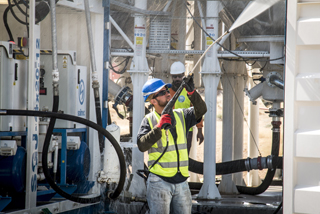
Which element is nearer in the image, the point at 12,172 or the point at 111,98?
the point at 12,172

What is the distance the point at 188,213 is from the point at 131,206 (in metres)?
2.39

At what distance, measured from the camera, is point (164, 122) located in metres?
3.24

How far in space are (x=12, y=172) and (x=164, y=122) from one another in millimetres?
1395

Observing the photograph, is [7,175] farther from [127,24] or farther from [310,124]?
[127,24]

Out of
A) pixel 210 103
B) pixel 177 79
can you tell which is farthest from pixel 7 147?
pixel 210 103

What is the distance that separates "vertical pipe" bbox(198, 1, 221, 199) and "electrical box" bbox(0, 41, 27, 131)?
2886mm

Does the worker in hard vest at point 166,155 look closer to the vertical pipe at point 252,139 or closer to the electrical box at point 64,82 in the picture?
the electrical box at point 64,82

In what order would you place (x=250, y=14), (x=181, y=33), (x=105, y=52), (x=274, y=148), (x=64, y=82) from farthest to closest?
(x=181, y=33) < (x=274, y=148) < (x=105, y=52) < (x=64, y=82) < (x=250, y=14)

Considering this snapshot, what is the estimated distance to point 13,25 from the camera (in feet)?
15.3

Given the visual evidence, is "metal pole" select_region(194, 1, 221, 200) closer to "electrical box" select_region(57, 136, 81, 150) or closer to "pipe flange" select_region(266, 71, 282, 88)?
"pipe flange" select_region(266, 71, 282, 88)

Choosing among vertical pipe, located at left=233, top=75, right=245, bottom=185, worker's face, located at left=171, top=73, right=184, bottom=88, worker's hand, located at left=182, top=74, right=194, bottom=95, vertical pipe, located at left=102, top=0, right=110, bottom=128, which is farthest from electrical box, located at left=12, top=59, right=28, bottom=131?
vertical pipe, located at left=233, top=75, right=245, bottom=185

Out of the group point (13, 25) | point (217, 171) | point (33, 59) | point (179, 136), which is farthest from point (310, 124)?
point (217, 171)

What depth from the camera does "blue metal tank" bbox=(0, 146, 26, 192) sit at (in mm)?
3615

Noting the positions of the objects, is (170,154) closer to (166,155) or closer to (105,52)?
(166,155)
